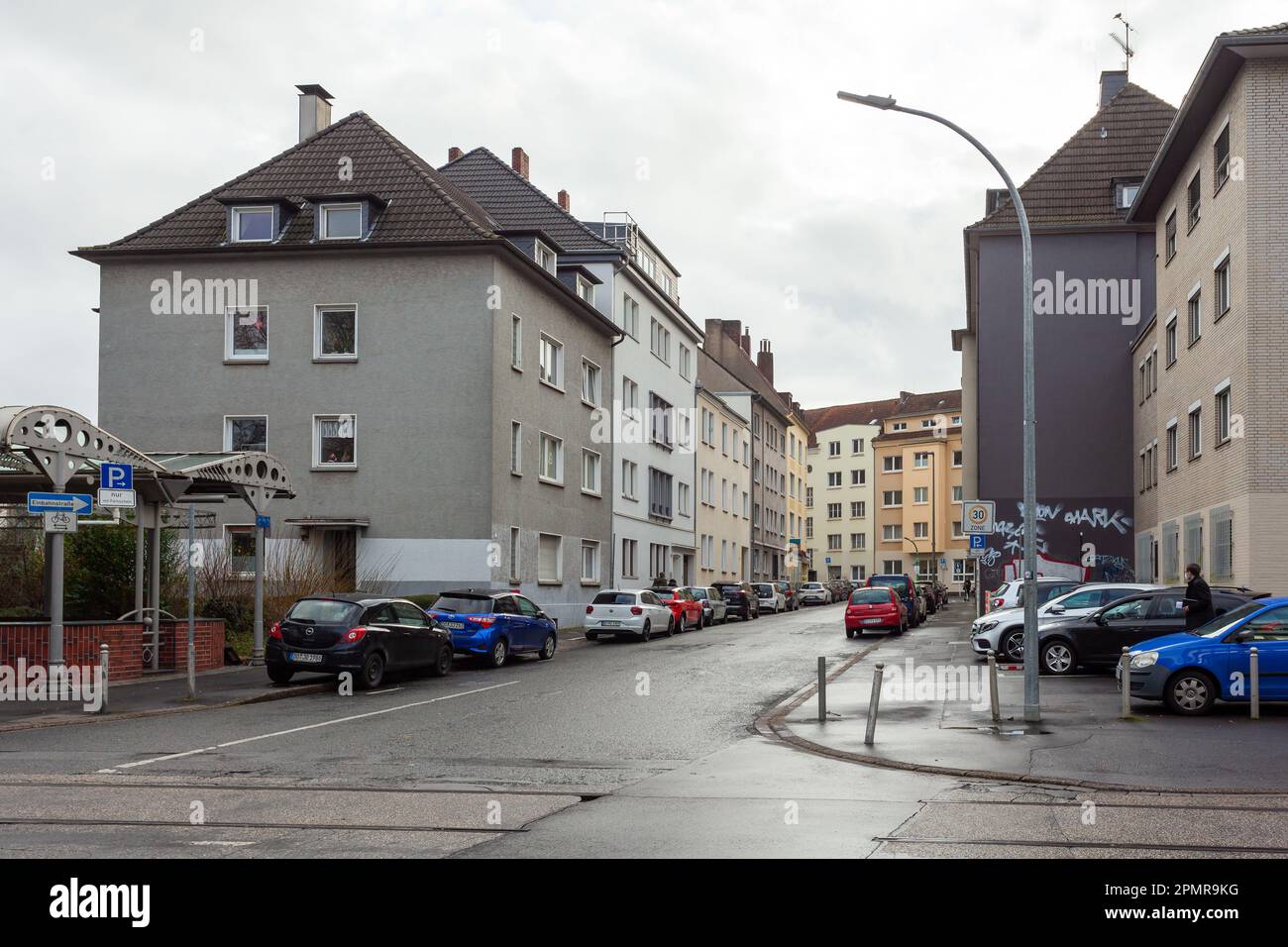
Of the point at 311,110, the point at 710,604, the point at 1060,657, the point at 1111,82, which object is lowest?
the point at 710,604

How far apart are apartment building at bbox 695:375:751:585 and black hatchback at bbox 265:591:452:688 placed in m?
39.8

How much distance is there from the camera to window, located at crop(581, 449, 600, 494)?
43.5 meters

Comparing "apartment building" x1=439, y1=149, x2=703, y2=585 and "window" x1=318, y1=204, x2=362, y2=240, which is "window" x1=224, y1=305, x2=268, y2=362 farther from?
"apartment building" x1=439, y1=149, x2=703, y2=585

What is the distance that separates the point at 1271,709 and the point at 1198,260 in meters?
15.3

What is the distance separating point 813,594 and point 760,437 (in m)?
11.9

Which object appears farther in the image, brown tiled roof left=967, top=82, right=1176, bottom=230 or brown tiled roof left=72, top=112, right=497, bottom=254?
brown tiled roof left=967, top=82, right=1176, bottom=230

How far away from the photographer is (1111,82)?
5478 centimetres

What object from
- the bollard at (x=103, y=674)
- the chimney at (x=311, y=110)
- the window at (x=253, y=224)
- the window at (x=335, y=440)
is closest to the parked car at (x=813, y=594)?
the chimney at (x=311, y=110)

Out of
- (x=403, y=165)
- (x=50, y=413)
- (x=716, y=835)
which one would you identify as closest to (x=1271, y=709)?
(x=716, y=835)

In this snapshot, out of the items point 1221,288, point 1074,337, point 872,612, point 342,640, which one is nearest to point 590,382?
point 872,612

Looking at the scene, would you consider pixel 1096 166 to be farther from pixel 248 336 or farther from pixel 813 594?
pixel 248 336

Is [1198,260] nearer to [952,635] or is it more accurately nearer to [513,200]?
[952,635]

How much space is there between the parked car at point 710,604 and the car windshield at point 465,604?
715 inches

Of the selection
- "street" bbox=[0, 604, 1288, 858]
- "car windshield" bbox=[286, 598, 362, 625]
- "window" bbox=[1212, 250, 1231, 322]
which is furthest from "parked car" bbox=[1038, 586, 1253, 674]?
"car windshield" bbox=[286, 598, 362, 625]
